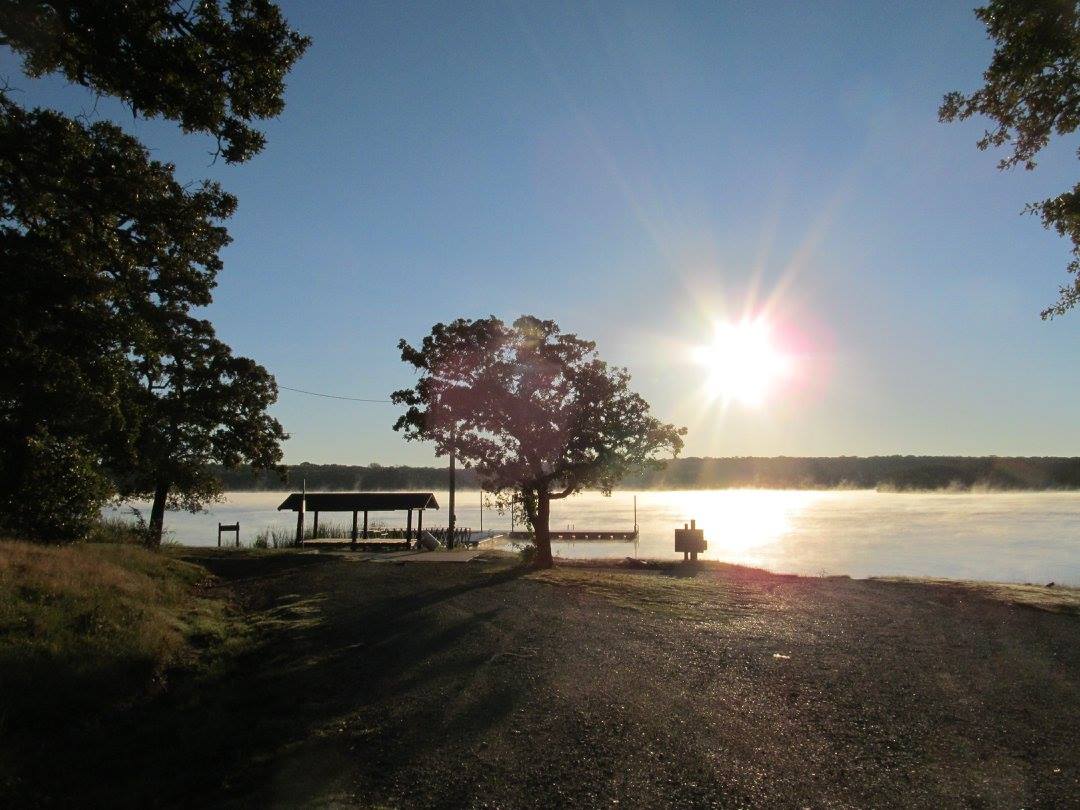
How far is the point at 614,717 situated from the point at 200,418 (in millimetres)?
28027

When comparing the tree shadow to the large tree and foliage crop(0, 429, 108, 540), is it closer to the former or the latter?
the large tree

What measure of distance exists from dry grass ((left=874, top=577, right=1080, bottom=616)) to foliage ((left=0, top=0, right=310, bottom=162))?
64.5 ft

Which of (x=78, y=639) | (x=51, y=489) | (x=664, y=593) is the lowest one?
(x=664, y=593)

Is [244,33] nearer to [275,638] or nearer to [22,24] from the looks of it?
[22,24]

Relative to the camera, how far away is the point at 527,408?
27641 mm

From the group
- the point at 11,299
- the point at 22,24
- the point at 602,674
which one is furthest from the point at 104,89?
the point at 602,674

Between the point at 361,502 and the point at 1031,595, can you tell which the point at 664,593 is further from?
the point at 361,502

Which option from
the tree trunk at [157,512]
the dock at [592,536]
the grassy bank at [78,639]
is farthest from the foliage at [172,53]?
the dock at [592,536]

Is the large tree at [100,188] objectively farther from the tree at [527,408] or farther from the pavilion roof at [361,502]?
the pavilion roof at [361,502]

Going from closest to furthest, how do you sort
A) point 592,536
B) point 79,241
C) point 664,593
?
point 79,241
point 664,593
point 592,536

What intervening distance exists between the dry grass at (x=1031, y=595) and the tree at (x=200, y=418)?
83.7ft

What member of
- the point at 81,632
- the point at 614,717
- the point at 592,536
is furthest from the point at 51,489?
the point at 592,536

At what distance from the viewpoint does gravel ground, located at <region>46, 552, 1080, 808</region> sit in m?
6.04

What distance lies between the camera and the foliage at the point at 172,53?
33.1ft
